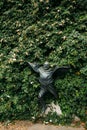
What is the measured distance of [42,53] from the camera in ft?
26.0

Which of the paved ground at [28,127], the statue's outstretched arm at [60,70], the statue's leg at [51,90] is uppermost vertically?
the statue's outstretched arm at [60,70]

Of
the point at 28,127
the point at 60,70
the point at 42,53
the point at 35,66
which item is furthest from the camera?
the point at 42,53

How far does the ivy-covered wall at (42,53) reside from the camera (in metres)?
7.44

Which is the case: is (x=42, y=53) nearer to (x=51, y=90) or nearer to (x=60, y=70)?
(x=60, y=70)

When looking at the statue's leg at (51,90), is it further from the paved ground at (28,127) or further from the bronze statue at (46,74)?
the paved ground at (28,127)

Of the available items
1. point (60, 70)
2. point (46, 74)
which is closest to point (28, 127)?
point (46, 74)

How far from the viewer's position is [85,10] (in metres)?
8.33

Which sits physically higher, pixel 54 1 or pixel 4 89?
pixel 54 1

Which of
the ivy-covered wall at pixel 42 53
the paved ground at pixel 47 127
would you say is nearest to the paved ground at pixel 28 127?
the paved ground at pixel 47 127

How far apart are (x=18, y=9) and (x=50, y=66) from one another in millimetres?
2492

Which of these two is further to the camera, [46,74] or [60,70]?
[60,70]

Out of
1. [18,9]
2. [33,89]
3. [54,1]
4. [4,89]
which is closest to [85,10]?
[54,1]

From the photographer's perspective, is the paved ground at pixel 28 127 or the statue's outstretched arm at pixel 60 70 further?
the paved ground at pixel 28 127

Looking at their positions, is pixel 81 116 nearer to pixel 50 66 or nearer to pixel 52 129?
pixel 52 129
